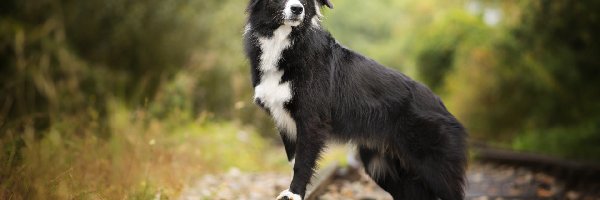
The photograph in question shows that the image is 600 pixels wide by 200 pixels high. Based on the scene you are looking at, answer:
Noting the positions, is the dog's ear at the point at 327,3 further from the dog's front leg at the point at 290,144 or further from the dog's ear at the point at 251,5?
the dog's front leg at the point at 290,144

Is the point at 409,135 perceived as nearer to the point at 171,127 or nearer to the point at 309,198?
the point at 309,198

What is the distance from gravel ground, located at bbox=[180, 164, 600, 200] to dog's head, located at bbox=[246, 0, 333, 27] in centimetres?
188

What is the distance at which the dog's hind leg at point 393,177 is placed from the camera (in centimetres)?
453

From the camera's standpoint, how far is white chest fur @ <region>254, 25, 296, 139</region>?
4238 mm

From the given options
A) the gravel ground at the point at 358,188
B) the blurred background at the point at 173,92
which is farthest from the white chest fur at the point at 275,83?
the gravel ground at the point at 358,188

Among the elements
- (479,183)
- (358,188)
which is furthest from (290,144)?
(479,183)

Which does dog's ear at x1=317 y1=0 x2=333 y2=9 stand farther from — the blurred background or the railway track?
the railway track

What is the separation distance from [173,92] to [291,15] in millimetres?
6560

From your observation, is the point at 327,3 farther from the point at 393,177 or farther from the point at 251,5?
the point at 393,177

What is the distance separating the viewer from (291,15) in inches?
165

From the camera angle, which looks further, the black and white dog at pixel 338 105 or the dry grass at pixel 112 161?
the dry grass at pixel 112 161

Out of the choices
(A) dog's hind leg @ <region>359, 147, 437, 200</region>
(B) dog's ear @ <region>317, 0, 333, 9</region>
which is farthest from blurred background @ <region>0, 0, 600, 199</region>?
(A) dog's hind leg @ <region>359, 147, 437, 200</region>

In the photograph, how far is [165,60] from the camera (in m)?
11.7

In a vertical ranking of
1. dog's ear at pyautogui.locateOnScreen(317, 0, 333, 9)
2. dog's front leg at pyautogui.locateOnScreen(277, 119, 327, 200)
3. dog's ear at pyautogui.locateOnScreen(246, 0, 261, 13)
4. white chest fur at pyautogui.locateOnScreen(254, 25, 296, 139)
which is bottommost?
dog's front leg at pyautogui.locateOnScreen(277, 119, 327, 200)
